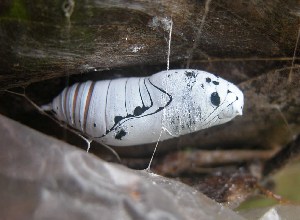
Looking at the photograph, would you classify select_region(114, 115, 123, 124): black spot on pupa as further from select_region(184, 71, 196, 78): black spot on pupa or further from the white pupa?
select_region(184, 71, 196, 78): black spot on pupa

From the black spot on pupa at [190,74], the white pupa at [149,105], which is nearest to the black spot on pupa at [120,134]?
the white pupa at [149,105]

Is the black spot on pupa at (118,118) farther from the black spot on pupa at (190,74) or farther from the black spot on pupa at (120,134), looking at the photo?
the black spot on pupa at (190,74)

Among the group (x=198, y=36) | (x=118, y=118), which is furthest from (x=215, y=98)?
(x=118, y=118)

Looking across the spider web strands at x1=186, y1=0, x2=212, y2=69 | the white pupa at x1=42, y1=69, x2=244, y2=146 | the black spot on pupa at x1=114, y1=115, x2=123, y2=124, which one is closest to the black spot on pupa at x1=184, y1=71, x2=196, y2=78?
the white pupa at x1=42, y1=69, x2=244, y2=146

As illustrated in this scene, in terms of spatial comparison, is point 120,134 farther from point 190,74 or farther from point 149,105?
point 190,74

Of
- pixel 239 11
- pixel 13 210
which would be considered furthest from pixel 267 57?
pixel 13 210

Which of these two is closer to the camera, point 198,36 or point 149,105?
Answer: point 198,36

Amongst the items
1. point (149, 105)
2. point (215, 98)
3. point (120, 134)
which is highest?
point (215, 98)
